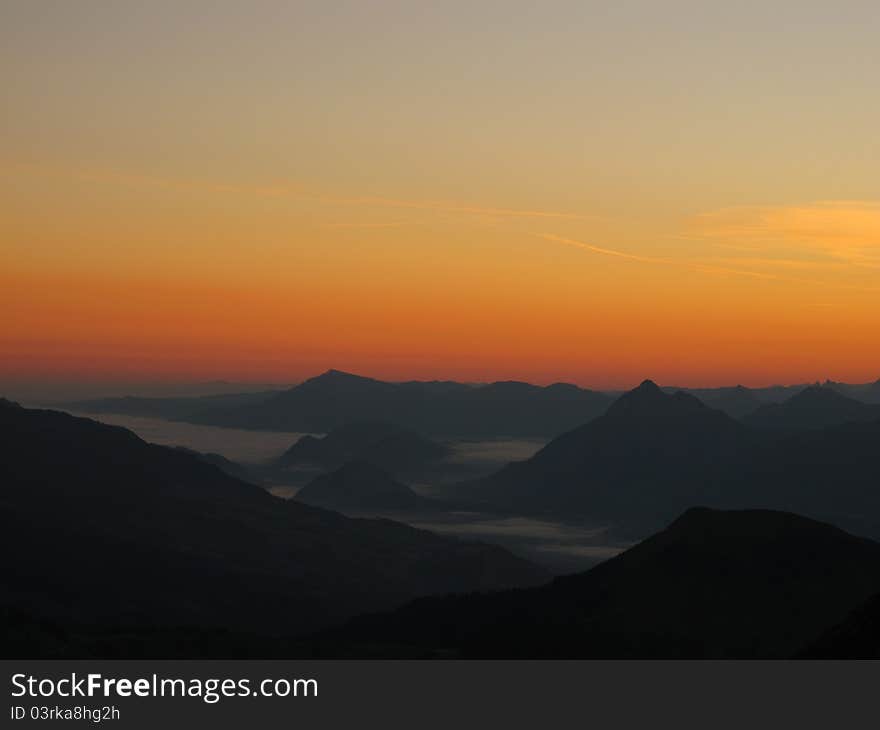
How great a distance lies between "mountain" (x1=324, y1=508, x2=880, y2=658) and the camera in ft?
493

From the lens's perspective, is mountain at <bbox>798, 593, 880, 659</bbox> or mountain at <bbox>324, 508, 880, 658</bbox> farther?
mountain at <bbox>324, 508, 880, 658</bbox>

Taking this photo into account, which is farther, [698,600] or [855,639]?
[698,600]

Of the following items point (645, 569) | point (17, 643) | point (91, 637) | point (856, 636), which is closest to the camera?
point (856, 636)

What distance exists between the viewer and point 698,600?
552 feet

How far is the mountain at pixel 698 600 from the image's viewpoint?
15012 cm

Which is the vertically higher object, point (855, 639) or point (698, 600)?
point (855, 639)

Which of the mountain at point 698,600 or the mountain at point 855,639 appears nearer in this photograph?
the mountain at point 855,639
